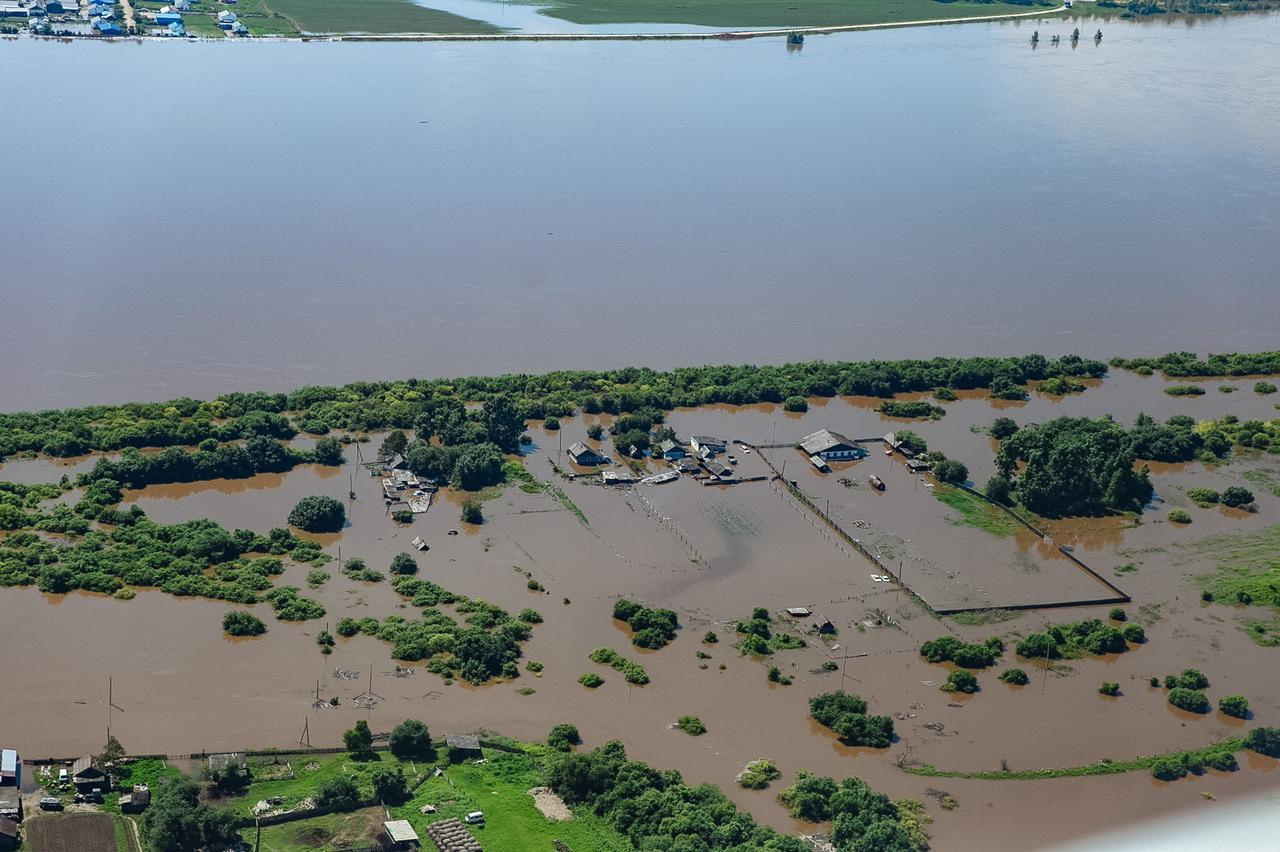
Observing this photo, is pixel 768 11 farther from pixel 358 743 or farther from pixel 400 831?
pixel 400 831

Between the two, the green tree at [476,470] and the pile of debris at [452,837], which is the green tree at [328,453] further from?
the pile of debris at [452,837]

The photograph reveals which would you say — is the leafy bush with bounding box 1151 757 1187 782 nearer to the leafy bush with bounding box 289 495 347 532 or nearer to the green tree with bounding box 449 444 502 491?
the green tree with bounding box 449 444 502 491

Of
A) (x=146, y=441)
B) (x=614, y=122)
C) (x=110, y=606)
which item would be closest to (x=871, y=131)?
(x=614, y=122)

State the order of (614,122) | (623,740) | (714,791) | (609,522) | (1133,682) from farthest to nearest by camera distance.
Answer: (614,122), (609,522), (1133,682), (623,740), (714,791)

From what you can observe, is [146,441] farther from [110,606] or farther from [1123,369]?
[1123,369]

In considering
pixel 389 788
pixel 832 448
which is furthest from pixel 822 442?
pixel 389 788

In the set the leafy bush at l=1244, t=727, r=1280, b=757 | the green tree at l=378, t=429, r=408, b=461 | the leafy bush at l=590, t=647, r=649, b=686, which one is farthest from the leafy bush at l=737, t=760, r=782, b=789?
the green tree at l=378, t=429, r=408, b=461

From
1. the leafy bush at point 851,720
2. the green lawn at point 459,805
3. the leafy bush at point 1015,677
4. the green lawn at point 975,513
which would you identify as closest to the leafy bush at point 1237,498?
the green lawn at point 975,513
